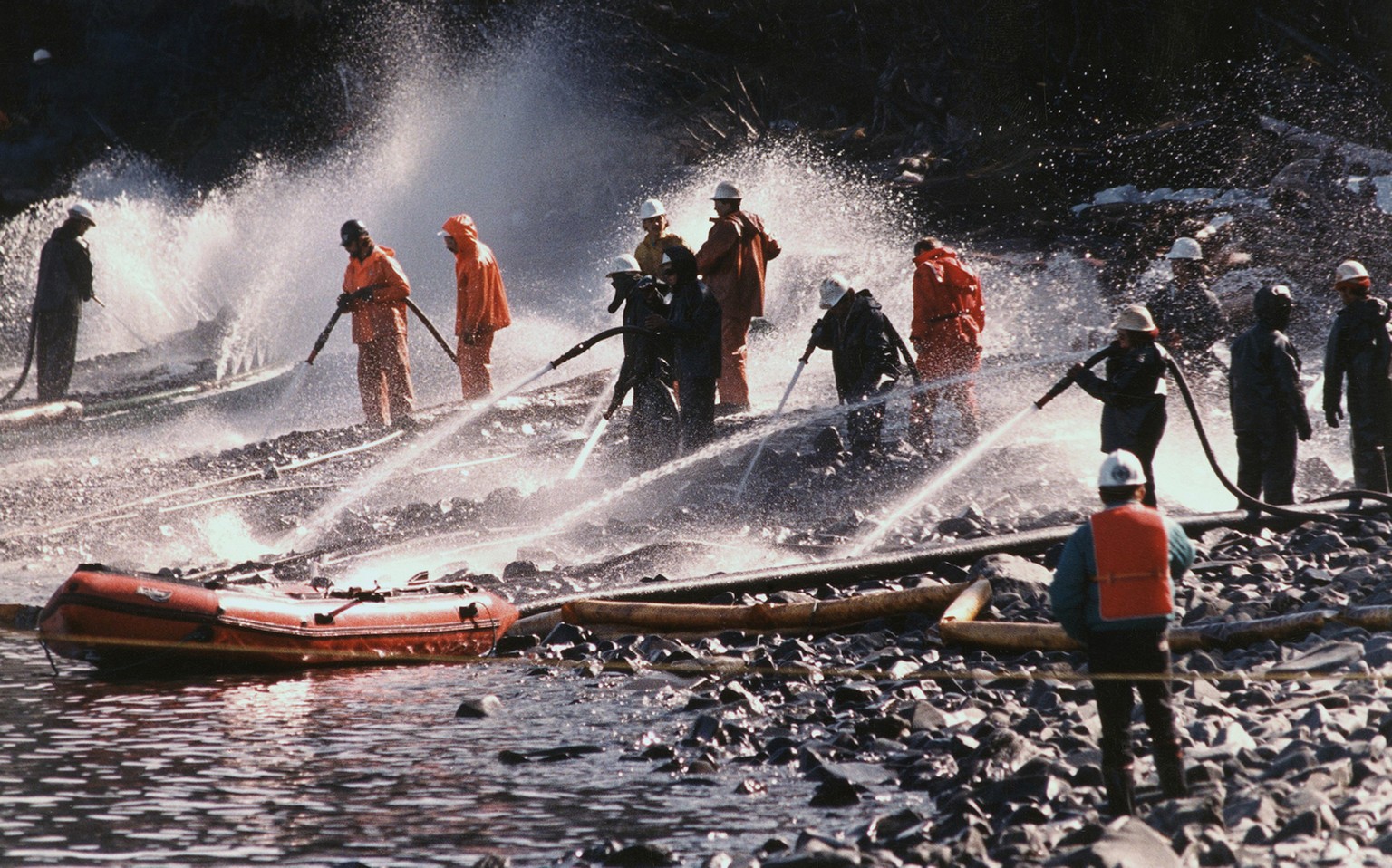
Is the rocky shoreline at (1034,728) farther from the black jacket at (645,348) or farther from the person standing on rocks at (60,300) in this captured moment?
the person standing on rocks at (60,300)

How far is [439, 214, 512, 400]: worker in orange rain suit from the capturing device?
1645 centimetres

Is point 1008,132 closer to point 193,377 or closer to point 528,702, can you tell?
point 193,377

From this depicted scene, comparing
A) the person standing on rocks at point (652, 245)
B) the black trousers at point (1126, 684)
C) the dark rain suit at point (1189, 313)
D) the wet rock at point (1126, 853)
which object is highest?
Answer: the person standing on rocks at point (652, 245)

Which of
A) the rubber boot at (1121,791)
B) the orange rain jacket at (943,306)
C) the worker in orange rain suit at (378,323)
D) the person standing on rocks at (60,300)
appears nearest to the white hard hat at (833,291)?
the orange rain jacket at (943,306)

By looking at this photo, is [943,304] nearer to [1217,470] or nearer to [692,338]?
[692,338]

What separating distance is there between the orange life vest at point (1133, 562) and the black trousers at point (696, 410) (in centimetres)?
789

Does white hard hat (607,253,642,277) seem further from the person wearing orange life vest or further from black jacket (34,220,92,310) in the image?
the person wearing orange life vest

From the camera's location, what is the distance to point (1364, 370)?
1145 centimetres

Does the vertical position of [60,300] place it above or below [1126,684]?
above

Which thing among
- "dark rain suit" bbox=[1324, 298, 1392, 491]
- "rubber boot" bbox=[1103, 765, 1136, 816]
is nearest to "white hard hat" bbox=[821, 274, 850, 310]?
"dark rain suit" bbox=[1324, 298, 1392, 491]

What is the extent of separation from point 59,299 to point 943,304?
35.3 feet

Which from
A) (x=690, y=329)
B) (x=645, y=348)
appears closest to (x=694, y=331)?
→ (x=690, y=329)

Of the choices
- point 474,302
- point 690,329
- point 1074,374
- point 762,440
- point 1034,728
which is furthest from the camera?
point 474,302

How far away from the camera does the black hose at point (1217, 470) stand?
32.6ft
